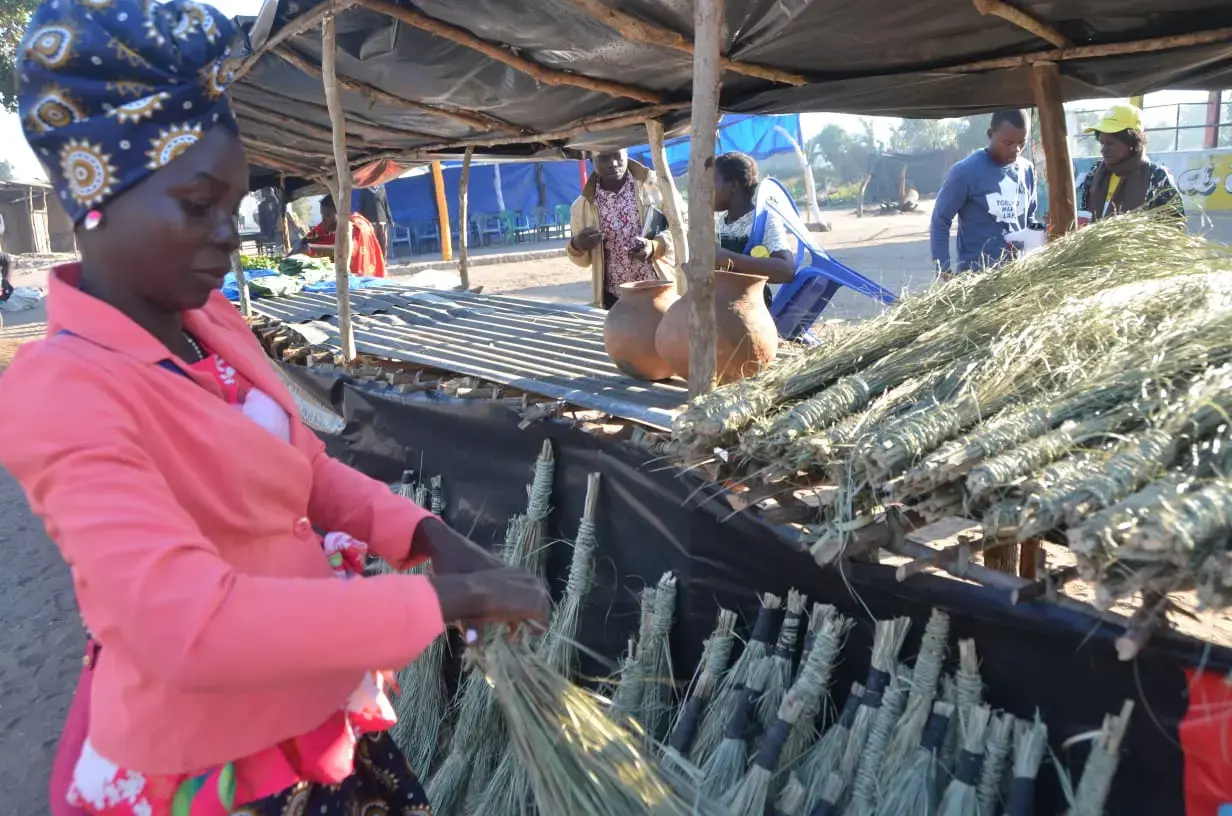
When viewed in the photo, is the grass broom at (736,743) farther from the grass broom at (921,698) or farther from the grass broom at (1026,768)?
the grass broom at (1026,768)

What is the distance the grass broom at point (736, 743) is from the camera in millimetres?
1973

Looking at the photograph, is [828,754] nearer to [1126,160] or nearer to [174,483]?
[174,483]

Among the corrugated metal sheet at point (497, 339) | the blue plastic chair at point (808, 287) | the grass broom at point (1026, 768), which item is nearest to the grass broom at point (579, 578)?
the corrugated metal sheet at point (497, 339)

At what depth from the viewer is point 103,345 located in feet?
3.31

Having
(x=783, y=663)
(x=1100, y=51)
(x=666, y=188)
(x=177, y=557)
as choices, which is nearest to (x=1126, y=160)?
(x=1100, y=51)

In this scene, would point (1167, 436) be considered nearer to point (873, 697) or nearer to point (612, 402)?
point (873, 697)

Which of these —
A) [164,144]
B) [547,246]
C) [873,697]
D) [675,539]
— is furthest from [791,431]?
[547,246]

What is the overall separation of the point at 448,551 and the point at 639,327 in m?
1.87

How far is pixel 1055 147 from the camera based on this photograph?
144 inches

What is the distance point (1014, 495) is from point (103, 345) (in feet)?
4.29

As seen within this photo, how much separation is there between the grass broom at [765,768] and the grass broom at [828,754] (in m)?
0.07

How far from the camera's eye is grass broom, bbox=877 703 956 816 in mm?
1712

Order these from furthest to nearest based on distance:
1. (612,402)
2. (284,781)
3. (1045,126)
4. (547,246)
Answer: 1. (547,246)
2. (1045,126)
3. (612,402)
4. (284,781)

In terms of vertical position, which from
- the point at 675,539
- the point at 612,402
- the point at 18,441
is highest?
the point at 18,441
